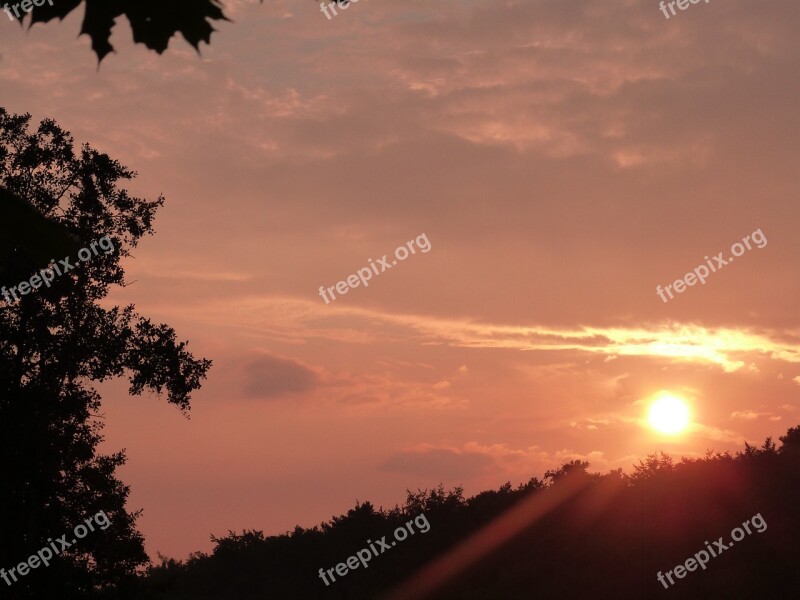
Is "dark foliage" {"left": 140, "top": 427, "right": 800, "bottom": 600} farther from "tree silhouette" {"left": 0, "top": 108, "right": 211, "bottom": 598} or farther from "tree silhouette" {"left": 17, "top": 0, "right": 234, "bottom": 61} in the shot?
"tree silhouette" {"left": 17, "top": 0, "right": 234, "bottom": 61}

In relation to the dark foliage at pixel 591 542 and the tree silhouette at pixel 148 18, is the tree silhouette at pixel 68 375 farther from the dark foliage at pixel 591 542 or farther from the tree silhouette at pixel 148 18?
the tree silhouette at pixel 148 18

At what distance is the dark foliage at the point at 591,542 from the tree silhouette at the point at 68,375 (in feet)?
7.96

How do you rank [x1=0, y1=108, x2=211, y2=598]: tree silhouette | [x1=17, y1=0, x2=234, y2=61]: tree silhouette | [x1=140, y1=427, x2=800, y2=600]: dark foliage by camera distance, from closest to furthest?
[x1=17, y1=0, x2=234, y2=61]: tree silhouette, [x1=0, y1=108, x2=211, y2=598]: tree silhouette, [x1=140, y1=427, x2=800, y2=600]: dark foliage

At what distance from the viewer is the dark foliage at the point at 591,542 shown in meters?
36.8

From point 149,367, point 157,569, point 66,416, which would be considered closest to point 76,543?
point 66,416

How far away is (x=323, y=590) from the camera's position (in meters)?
53.2

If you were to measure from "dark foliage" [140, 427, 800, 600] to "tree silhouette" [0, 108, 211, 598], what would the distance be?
2.43 metres

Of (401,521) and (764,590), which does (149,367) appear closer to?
(764,590)

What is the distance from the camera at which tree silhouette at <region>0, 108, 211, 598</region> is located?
2467 centimetres

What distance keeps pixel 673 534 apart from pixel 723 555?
418 centimetres

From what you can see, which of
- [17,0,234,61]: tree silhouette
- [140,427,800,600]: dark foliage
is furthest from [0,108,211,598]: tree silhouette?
[17,0,234,61]: tree silhouette

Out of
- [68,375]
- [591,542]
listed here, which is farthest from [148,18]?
[591,542]

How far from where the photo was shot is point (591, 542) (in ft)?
144

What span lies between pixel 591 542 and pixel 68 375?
2782 cm
